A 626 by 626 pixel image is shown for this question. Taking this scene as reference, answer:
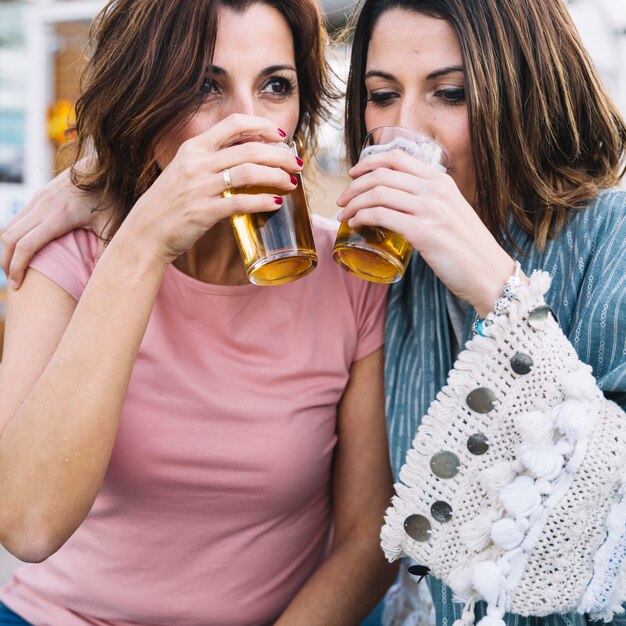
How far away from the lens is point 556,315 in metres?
1.38

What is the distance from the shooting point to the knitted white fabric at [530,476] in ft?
3.57

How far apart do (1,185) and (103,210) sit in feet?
17.6

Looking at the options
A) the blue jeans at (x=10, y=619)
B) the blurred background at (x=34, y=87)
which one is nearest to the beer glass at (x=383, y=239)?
the blue jeans at (x=10, y=619)

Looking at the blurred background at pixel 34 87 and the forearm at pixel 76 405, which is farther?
the blurred background at pixel 34 87

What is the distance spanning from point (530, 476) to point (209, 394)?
2.29 feet

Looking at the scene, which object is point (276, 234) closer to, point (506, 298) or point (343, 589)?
point (506, 298)

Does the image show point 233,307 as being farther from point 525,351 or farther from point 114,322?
point 525,351

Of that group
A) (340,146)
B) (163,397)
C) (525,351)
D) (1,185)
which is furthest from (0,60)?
(525,351)

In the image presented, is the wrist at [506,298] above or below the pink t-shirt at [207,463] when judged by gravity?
above

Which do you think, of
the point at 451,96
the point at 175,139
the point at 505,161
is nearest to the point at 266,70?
the point at 175,139

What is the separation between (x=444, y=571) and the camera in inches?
46.9

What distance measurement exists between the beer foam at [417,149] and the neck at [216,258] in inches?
18.5

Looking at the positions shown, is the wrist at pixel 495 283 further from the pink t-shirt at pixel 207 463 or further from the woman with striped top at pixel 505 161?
the pink t-shirt at pixel 207 463

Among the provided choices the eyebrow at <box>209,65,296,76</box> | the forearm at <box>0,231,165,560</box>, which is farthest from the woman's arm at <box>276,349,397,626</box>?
the eyebrow at <box>209,65,296,76</box>
